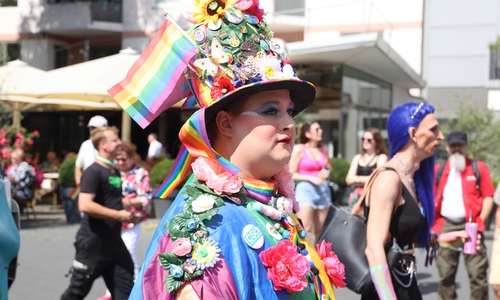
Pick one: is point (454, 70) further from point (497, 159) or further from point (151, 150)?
point (151, 150)

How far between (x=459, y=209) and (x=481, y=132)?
11.1 m

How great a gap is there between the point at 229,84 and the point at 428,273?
23.9ft

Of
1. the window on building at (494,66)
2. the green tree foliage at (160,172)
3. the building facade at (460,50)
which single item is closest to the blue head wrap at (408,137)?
the green tree foliage at (160,172)

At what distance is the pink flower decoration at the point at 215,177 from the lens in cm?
228

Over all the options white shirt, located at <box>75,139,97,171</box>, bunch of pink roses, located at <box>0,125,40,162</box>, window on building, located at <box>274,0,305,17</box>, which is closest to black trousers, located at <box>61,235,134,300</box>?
white shirt, located at <box>75,139,97,171</box>

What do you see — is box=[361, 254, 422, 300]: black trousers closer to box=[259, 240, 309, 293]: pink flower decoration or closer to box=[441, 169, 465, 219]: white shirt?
box=[259, 240, 309, 293]: pink flower decoration

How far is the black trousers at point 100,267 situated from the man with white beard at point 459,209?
10.0 ft

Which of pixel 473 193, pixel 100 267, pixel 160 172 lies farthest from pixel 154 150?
pixel 100 267

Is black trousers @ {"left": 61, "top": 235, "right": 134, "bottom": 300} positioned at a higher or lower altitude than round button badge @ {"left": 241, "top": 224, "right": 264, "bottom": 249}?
lower

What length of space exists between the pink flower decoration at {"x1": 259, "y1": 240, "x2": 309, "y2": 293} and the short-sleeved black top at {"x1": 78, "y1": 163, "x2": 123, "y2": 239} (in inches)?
140

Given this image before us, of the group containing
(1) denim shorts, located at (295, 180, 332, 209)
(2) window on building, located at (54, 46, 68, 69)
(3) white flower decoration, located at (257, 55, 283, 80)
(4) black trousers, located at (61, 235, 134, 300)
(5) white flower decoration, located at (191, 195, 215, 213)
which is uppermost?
(2) window on building, located at (54, 46, 68, 69)

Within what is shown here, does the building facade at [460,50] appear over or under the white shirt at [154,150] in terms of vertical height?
over

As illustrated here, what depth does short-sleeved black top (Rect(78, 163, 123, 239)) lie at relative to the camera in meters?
5.57

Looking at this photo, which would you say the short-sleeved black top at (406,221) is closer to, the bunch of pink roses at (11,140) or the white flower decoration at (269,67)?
the white flower decoration at (269,67)
